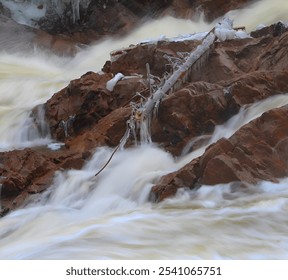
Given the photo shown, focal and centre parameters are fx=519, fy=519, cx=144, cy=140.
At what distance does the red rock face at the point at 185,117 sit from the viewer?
5.79 meters

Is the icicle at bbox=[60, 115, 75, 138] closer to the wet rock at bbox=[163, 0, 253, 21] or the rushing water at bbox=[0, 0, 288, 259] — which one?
the rushing water at bbox=[0, 0, 288, 259]

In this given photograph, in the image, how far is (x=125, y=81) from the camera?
9062mm

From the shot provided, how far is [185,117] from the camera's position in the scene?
7301 mm

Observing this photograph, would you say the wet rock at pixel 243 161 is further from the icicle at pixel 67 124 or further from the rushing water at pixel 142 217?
the icicle at pixel 67 124

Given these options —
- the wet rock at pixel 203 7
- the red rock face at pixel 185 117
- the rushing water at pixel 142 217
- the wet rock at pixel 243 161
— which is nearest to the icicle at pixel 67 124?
the red rock face at pixel 185 117

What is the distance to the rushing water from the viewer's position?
454 cm

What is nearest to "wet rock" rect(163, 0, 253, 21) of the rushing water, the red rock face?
the red rock face

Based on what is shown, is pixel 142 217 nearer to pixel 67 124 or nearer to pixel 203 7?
pixel 67 124

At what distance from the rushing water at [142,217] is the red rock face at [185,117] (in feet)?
0.57

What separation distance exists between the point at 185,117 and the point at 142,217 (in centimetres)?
228

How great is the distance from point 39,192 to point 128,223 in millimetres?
2027

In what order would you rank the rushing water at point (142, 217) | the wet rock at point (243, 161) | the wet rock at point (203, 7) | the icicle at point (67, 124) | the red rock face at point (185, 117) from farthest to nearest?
the wet rock at point (203, 7), the icicle at point (67, 124), the red rock face at point (185, 117), the wet rock at point (243, 161), the rushing water at point (142, 217)

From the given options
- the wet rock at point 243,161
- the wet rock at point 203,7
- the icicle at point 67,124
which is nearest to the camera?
the wet rock at point 243,161

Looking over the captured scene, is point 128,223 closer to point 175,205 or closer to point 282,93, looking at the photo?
point 175,205
